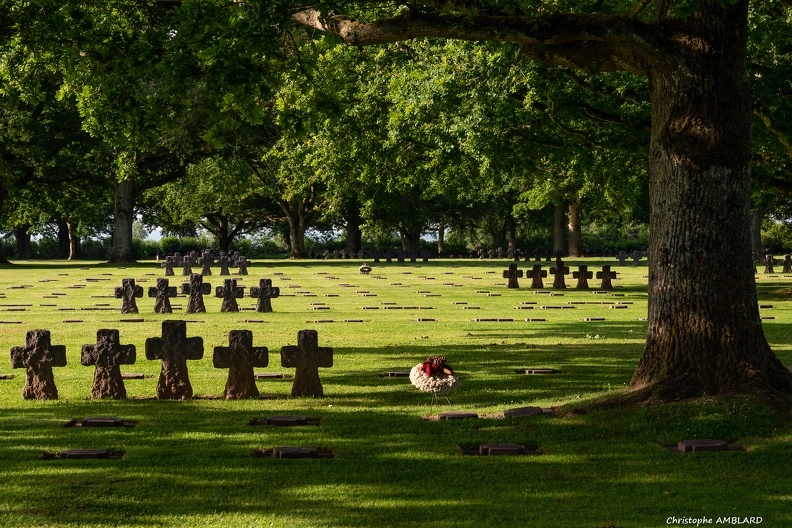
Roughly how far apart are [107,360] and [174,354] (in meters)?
0.79

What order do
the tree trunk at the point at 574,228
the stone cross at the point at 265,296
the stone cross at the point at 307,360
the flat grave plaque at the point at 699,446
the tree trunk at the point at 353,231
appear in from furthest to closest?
1. the tree trunk at the point at 353,231
2. the tree trunk at the point at 574,228
3. the stone cross at the point at 265,296
4. the stone cross at the point at 307,360
5. the flat grave plaque at the point at 699,446

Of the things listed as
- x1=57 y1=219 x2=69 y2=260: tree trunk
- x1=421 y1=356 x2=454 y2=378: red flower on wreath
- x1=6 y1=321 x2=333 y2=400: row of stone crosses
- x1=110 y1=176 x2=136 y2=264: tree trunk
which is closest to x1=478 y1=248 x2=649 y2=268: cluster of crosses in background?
x1=110 y1=176 x2=136 y2=264: tree trunk

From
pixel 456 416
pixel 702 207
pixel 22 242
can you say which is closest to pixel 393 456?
pixel 456 416

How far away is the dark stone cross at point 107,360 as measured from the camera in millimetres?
12211

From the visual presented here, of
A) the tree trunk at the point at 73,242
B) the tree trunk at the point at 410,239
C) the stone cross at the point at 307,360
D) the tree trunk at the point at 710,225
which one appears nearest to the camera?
the tree trunk at the point at 710,225

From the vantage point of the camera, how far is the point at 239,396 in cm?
1248

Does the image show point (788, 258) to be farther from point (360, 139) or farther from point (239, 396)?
point (239, 396)

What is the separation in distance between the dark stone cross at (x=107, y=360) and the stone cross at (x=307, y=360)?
1.83 m

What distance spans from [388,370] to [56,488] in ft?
24.8

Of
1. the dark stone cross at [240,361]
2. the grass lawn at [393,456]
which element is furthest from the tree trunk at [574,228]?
the dark stone cross at [240,361]

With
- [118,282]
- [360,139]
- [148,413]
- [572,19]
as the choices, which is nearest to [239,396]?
[148,413]

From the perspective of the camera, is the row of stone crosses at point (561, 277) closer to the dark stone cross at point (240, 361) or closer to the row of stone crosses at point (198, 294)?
the row of stone crosses at point (198, 294)

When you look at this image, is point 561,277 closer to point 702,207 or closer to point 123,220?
point 702,207

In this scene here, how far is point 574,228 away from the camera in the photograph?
7806 cm
